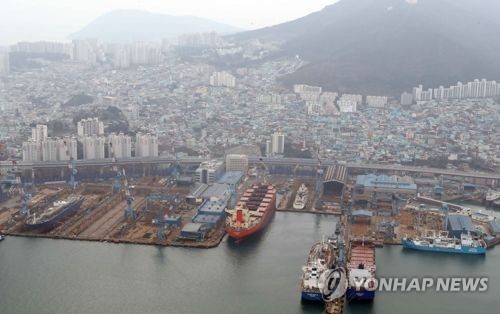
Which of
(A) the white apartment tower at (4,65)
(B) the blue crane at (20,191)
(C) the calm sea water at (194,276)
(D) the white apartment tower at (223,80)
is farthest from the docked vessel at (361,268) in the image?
(A) the white apartment tower at (4,65)

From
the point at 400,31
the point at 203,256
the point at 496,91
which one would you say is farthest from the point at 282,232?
the point at 400,31

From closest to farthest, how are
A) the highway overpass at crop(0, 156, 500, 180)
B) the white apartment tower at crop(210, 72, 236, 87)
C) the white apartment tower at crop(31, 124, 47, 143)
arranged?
the highway overpass at crop(0, 156, 500, 180)
the white apartment tower at crop(31, 124, 47, 143)
the white apartment tower at crop(210, 72, 236, 87)

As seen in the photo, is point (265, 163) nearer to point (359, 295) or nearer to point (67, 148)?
point (67, 148)

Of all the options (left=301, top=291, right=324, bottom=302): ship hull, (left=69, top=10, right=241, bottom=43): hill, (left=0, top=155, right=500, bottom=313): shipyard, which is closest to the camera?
(left=301, top=291, right=324, bottom=302): ship hull

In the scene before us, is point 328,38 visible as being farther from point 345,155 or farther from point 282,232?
point 282,232

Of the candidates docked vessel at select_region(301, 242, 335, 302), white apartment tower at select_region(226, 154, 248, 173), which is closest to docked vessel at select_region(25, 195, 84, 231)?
white apartment tower at select_region(226, 154, 248, 173)

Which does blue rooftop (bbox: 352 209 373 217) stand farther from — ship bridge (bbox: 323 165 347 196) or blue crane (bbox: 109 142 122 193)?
blue crane (bbox: 109 142 122 193)

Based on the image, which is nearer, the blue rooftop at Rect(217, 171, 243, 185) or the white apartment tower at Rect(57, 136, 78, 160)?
the blue rooftop at Rect(217, 171, 243, 185)
